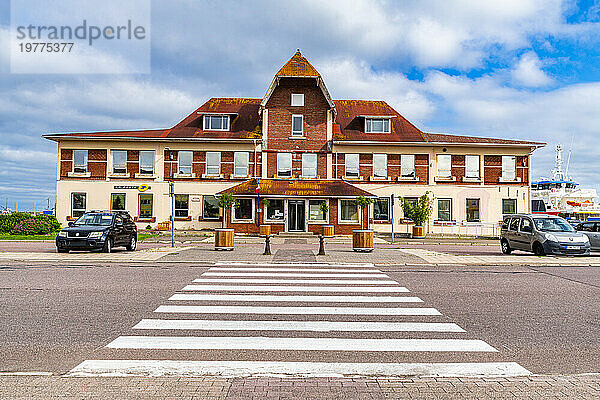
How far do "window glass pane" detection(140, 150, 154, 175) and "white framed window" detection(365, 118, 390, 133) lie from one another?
58.4ft

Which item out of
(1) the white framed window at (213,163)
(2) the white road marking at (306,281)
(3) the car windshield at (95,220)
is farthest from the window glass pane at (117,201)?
(2) the white road marking at (306,281)

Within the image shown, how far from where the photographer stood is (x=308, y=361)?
6.14 meters

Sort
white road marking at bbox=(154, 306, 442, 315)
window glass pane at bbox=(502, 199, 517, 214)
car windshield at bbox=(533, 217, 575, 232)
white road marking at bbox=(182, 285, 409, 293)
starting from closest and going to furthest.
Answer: white road marking at bbox=(154, 306, 442, 315) → white road marking at bbox=(182, 285, 409, 293) → car windshield at bbox=(533, 217, 575, 232) → window glass pane at bbox=(502, 199, 517, 214)

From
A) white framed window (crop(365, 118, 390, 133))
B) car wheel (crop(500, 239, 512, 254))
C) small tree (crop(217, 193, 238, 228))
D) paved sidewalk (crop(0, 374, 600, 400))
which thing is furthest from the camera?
white framed window (crop(365, 118, 390, 133))

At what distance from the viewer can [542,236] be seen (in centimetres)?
2069

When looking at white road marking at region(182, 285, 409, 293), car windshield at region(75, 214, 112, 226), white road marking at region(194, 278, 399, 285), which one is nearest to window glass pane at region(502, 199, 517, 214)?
car windshield at region(75, 214, 112, 226)

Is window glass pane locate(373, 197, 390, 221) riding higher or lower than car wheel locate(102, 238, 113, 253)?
higher

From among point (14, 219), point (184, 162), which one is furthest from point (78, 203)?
point (184, 162)

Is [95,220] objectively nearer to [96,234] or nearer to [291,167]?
[96,234]

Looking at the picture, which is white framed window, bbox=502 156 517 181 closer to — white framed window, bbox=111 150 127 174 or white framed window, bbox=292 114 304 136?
white framed window, bbox=292 114 304 136

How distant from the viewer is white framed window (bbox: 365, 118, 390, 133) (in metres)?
43.3

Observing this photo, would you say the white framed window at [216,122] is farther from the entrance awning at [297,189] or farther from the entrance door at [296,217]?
the entrance door at [296,217]

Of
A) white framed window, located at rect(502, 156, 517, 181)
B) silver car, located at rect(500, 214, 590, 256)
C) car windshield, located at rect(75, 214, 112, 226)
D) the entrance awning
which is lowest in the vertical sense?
silver car, located at rect(500, 214, 590, 256)

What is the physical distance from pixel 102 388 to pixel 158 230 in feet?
120
